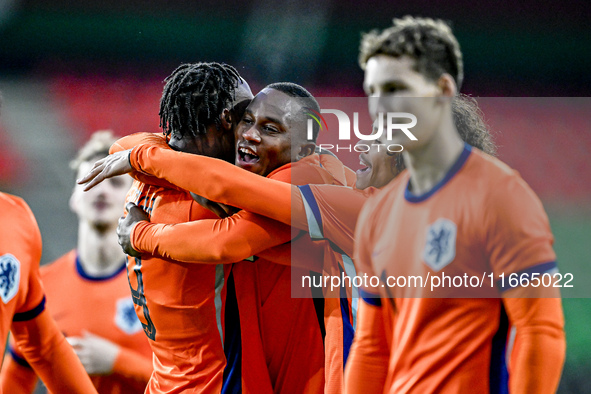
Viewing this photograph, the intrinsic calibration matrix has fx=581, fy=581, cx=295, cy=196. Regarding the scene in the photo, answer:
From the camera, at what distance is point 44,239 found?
13.0 feet

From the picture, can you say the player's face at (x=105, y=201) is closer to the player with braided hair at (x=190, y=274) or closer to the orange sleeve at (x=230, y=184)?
the player with braided hair at (x=190, y=274)

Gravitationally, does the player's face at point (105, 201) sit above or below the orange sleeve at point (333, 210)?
above

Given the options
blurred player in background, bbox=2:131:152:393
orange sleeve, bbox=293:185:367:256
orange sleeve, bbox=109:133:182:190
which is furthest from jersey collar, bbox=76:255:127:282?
orange sleeve, bbox=293:185:367:256

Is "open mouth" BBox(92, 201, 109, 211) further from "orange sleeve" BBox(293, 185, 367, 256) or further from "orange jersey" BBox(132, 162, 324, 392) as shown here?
"orange sleeve" BBox(293, 185, 367, 256)

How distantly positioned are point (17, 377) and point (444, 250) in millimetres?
2239

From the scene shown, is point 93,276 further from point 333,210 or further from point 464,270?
point 464,270

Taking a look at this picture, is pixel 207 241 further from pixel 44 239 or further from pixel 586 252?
pixel 44 239

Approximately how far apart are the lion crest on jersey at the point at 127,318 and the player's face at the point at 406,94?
8.33 ft

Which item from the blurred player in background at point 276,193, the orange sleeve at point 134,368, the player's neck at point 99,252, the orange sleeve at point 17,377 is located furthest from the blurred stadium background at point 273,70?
the orange sleeve at point 17,377

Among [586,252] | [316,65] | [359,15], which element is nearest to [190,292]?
[586,252]

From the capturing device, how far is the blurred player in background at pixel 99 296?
3131 mm

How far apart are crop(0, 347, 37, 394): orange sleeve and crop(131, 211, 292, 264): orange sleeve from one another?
4.48ft

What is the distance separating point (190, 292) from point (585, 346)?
2.45 metres

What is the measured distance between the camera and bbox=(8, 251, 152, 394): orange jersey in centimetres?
312
